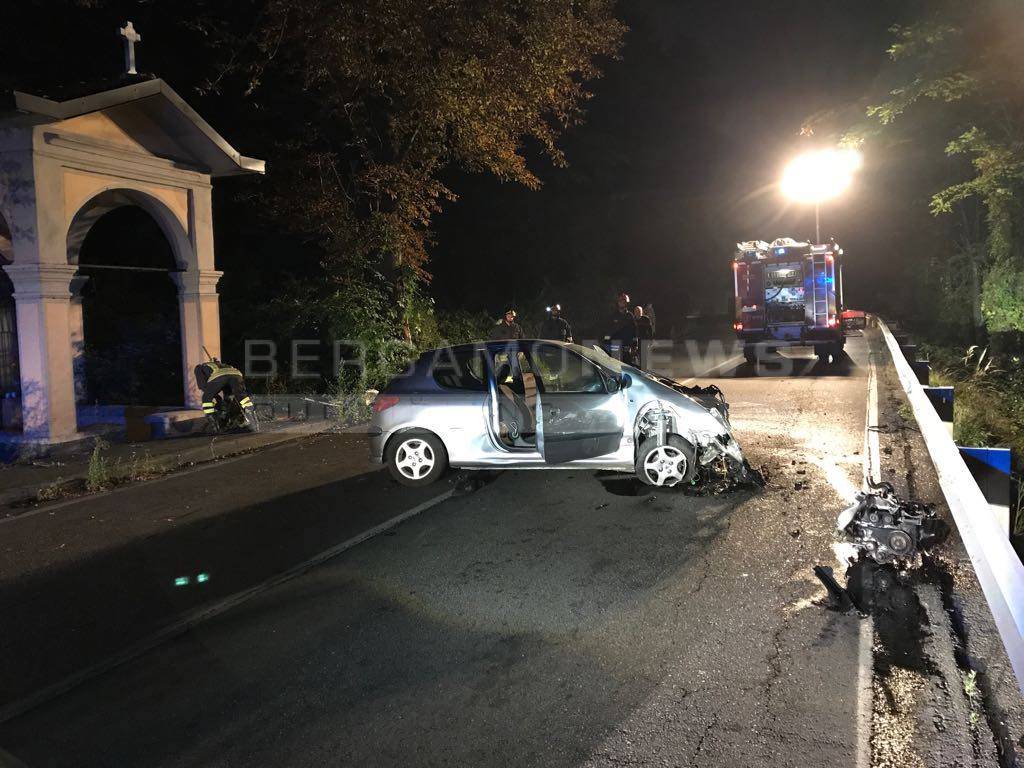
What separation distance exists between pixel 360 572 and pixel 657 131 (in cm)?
4366

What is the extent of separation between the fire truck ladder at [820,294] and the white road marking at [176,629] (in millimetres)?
16840

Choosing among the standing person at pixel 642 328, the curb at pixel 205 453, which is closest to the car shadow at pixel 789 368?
the standing person at pixel 642 328

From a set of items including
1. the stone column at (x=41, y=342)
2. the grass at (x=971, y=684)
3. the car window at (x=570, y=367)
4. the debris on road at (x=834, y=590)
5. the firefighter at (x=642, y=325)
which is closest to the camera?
the grass at (x=971, y=684)

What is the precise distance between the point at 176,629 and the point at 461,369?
407cm

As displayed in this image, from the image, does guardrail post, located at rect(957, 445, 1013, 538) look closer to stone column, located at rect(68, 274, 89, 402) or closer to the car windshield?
the car windshield

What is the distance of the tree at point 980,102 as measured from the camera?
13930 mm

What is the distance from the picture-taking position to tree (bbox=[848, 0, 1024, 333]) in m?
13.9

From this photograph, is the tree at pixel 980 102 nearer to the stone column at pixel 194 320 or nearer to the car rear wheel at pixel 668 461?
the car rear wheel at pixel 668 461

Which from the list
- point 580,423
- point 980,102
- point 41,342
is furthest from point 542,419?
point 980,102

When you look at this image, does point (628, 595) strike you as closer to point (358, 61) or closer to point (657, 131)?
point (358, 61)

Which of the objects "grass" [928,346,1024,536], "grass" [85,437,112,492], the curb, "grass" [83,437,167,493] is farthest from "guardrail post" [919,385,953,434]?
"grass" [85,437,112,492]

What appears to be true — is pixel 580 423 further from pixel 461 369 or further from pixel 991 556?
pixel 991 556

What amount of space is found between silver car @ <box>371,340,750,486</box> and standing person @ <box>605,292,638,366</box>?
6372 mm

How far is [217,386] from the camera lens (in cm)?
1178
